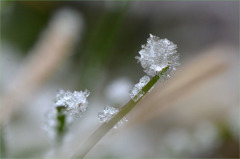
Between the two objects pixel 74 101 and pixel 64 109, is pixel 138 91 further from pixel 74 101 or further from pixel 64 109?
pixel 64 109

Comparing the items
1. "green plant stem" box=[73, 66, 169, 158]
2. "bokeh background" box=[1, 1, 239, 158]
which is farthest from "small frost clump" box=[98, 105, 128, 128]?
"bokeh background" box=[1, 1, 239, 158]

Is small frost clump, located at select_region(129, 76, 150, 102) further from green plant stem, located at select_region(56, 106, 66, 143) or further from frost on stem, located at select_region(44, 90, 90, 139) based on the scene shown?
green plant stem, located at select_region(56, 106, 66, 143)

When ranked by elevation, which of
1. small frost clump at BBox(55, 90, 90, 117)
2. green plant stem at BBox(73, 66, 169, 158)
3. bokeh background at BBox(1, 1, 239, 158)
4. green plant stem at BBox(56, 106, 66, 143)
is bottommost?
green plant stem at BBox(73, 66, 169, 158)

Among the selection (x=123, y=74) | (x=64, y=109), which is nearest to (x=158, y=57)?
(x=64, y=109)

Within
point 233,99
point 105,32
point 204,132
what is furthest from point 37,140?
point 233,99

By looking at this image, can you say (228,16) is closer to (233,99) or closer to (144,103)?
(233,99)
